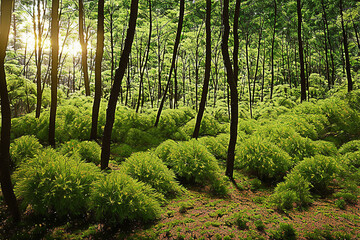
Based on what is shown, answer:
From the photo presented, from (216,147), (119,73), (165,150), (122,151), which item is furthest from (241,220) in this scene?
(122,151)

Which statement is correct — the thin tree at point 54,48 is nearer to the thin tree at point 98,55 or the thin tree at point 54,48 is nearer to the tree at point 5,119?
the thin tree at point 98,55

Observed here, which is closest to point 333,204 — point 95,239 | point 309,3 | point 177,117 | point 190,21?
point 95,239

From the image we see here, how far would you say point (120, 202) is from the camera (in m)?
2.88

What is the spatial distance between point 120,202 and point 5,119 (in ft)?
6.80

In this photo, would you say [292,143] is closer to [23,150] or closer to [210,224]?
[210,224]

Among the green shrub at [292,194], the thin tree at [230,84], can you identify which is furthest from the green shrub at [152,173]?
the green shrub at [292,194]

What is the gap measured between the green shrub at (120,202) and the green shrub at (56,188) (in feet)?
0.73

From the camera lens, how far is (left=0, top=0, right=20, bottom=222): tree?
252cm

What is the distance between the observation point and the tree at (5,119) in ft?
8.28

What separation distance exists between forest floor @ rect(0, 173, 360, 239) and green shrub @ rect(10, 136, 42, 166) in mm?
1566

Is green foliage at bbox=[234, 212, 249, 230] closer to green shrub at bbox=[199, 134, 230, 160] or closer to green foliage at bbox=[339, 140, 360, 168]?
green shrub at bbox=[199, 134, 230, 160]

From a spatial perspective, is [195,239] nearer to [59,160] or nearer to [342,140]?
[59,160]

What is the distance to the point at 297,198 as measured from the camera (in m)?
3.60

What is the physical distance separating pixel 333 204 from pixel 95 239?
4.37m
